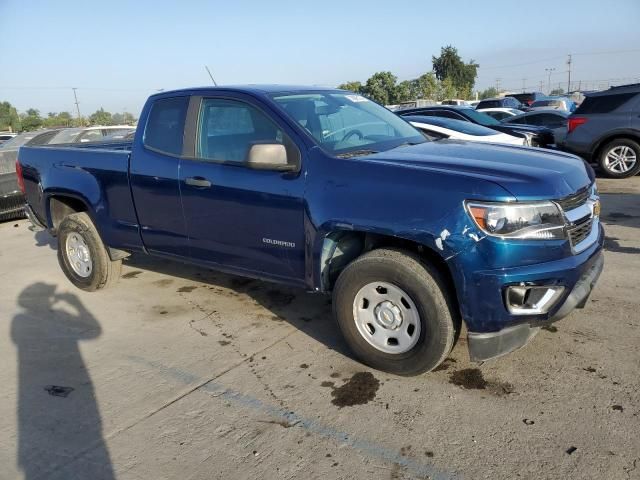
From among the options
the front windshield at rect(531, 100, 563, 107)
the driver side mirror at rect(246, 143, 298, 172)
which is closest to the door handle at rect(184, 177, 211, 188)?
the driver side mirror at rect(246, 143, 298, 172)

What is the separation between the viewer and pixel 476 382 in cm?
326

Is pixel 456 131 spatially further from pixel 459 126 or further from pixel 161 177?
pixel 161 177

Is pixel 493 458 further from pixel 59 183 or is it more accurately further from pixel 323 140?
pixel 59 183

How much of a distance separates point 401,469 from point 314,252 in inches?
55.8

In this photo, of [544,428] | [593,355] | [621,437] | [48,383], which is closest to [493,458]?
[544,428]

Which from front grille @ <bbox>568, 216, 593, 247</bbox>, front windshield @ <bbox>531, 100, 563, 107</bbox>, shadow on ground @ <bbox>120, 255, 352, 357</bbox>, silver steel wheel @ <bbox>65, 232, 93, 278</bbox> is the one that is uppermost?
front grille @ <bbox>568, 216, 593, 247</bbox>

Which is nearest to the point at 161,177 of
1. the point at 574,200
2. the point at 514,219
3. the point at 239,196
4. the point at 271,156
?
the point at 239,196

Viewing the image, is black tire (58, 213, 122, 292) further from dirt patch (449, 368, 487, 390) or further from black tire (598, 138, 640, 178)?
black tire (598, 138, 640, 178)

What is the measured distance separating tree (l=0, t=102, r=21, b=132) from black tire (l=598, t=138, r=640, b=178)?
221ft

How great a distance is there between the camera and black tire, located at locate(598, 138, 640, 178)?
31.3 feet

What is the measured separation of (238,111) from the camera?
392cm

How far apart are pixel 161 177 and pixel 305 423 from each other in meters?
2.30

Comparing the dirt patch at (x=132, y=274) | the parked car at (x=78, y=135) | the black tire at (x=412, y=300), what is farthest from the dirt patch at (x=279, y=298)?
the parked car at (x=78, y=135)

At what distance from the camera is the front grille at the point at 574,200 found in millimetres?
2945
